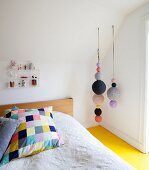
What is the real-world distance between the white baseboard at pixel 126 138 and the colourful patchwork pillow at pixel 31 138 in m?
1.53

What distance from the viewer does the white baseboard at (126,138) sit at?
2.38m

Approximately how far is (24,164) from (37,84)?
155 cm

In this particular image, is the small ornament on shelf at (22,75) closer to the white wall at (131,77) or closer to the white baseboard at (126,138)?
the white wall at (131,77)

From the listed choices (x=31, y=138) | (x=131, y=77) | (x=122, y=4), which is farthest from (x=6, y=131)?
(x=122, y=4)

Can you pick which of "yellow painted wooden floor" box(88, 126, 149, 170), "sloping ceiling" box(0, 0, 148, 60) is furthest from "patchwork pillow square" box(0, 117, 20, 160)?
"yellow painted wooden floor" box(88, 126, 149, 170)

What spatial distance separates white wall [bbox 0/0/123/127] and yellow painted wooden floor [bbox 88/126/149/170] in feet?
1.23

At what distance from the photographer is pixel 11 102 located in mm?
2500

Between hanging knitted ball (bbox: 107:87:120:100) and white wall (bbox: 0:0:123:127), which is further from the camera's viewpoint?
hanging knitted ball (bbox: 107:87:120:100)

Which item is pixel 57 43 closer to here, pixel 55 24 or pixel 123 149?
pixel 55 24

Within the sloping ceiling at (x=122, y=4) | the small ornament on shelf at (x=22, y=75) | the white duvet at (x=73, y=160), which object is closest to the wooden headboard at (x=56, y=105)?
the small ornament on shelf at (x=22, y=75)

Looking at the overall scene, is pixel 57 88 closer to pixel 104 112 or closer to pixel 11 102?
pixel 11 102

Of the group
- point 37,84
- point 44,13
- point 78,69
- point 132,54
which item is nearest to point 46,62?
point 37,84

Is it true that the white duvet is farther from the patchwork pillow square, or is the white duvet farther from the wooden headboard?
the wooden headboard

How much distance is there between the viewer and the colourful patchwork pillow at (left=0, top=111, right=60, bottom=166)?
1.33m
